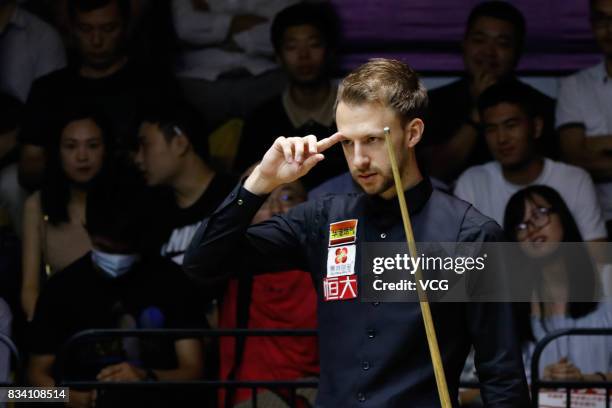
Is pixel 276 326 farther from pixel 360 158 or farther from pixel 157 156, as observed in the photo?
pixel 360 158

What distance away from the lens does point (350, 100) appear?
306cm

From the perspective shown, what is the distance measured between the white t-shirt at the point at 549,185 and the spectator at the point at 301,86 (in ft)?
2.55

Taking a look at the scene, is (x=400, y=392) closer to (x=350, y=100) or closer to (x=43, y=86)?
(x=350, y=100)

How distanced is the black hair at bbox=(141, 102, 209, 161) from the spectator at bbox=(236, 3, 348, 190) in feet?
0.86

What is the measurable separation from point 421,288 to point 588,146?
154 inches

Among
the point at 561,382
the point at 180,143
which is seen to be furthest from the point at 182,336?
the point at 561,382


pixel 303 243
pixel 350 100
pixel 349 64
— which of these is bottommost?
pixel 303 243

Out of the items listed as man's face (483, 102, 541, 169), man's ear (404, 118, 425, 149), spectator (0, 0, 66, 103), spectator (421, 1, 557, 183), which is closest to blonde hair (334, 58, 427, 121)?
man's ear (404, 118, 425, 149)

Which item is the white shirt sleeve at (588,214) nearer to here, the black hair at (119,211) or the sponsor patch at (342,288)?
the black hair at (119,211)

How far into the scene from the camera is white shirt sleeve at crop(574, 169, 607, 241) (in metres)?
6.26

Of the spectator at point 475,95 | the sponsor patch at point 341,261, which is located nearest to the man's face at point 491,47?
the spectator at point 475,95

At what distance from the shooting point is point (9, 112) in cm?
676

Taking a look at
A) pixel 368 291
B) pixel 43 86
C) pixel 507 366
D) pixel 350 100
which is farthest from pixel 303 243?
pixel 43 86

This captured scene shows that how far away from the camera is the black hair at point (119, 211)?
6.03 metres
